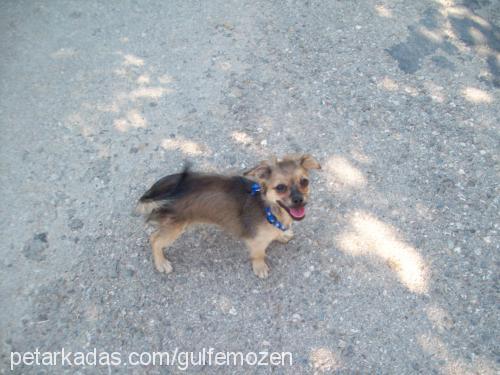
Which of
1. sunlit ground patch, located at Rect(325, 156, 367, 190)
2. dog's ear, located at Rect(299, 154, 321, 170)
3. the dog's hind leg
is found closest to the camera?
dog's ear, located at Rect(299, 154, 321, 170)

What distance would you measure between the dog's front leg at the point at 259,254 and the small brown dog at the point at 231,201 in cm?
1

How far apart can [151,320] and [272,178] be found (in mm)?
1908

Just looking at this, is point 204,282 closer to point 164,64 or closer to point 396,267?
point 396,267

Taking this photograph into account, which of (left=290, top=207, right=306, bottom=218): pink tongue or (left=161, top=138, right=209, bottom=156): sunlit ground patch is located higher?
(left=290, top=207, right=306, bottom=218): pink tongue

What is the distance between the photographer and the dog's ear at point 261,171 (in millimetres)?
3516

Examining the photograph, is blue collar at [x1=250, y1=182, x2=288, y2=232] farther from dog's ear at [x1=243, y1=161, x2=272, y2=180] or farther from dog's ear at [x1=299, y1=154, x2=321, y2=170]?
dog's ear at [x1=299, y1=154, x2=321, y2=170]

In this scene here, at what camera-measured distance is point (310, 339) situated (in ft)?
12.6

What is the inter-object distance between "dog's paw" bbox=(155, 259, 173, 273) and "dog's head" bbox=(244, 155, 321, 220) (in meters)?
1.41

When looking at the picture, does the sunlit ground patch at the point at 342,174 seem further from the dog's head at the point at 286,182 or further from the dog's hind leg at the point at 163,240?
the dog's hind leg at the point at 163,240

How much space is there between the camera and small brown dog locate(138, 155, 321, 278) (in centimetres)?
357

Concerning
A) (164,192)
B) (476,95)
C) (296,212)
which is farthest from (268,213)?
(476,95)

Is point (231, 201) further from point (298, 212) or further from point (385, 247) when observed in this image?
point (385, 247)

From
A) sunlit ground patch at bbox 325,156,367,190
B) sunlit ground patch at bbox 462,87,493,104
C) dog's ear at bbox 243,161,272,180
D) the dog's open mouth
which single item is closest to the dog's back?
dog's ear at bbox 243,161,272,180

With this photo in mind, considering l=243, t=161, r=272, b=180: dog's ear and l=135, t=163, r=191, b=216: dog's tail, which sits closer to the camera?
l=243, t=161, r=272, b=180: dog's ear
